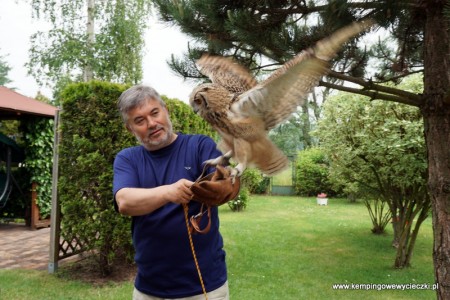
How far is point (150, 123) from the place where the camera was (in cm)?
201

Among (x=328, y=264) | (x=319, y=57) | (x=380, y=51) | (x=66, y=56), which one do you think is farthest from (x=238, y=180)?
(x=66, y=56)

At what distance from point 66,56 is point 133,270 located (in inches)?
425

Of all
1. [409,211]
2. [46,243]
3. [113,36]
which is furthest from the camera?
[113,36]

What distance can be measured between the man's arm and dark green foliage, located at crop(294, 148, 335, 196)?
56.9ft

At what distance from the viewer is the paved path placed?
6.10m

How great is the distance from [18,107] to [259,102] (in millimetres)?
7406

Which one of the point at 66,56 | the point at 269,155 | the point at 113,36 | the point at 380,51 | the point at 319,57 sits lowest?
the point at 269,155

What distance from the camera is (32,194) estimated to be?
8.35 metres

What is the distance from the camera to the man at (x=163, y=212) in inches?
80.1

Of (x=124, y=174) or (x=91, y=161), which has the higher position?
(x=91, y=161)

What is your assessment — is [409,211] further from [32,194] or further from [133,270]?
[32,194]

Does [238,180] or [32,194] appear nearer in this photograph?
[238,180]

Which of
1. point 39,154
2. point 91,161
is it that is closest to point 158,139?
point 91,161

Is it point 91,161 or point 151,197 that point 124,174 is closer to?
point 151,197
